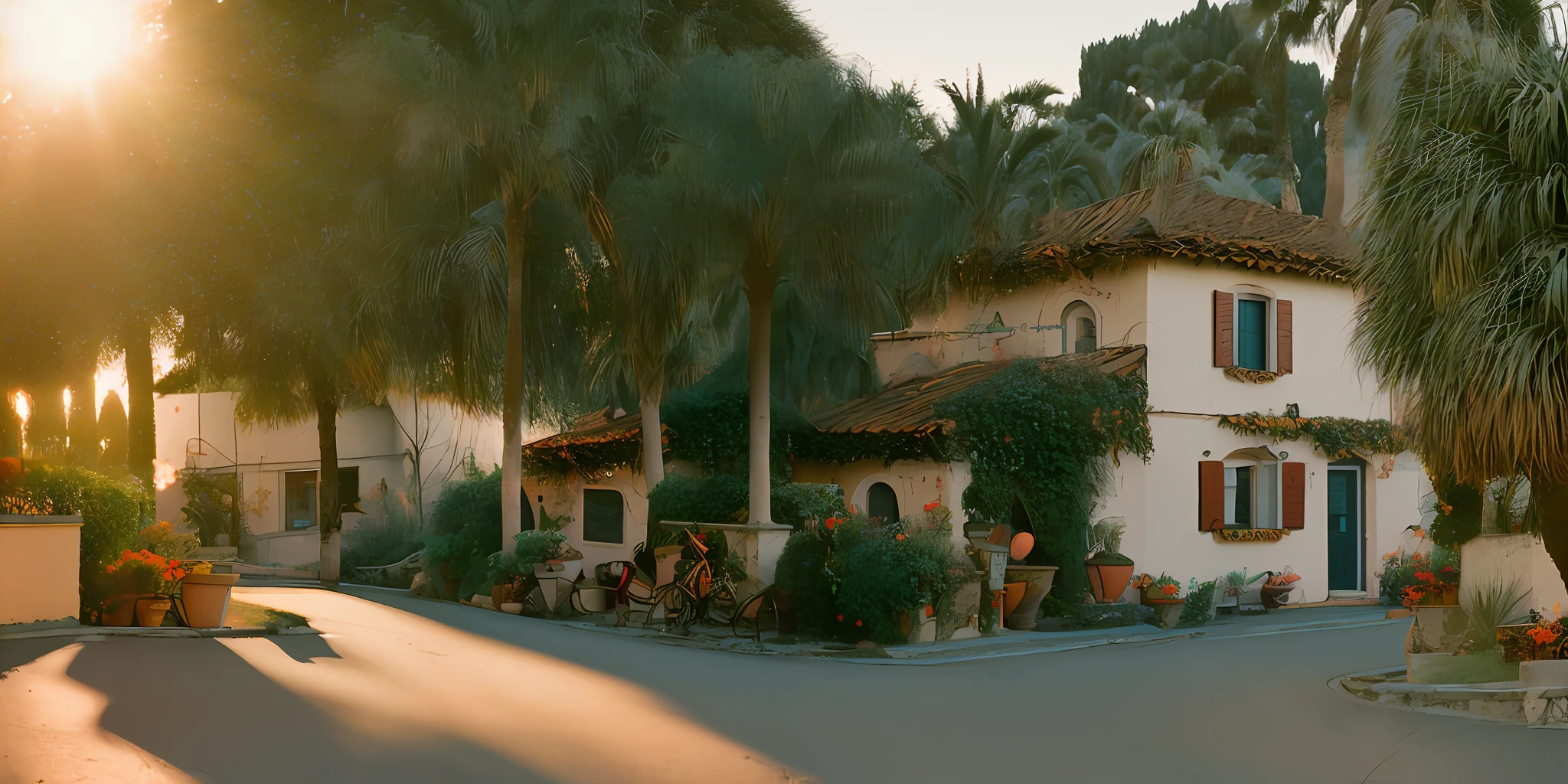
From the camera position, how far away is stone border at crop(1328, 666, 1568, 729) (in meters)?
9.42

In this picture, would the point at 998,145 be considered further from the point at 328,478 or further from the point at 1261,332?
the point at 328,478

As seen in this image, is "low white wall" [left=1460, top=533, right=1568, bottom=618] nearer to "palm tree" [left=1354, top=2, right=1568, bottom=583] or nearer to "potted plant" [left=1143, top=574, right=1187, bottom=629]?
"palm tree" [left=1354, top=2, right=1568, bottom=583]

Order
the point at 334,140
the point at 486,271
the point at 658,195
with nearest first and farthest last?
the point at 658,195 → the point at 334,140 → the point at 486,271

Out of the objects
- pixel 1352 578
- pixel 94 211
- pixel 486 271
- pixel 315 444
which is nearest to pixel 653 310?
pixel 486 271

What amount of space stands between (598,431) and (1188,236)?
37.6 feet

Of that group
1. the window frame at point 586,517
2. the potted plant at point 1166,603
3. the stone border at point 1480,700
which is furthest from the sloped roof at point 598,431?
the stone border at point 1480,700

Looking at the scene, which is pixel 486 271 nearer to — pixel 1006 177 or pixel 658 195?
pixel 658 195

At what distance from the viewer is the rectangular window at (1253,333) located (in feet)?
68.4

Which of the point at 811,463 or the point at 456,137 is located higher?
the point at 456,137

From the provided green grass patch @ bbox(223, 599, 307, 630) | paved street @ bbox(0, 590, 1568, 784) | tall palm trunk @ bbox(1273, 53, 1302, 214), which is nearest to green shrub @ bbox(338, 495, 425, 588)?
green grass patch @ bbox(223, 599, 307, 630)

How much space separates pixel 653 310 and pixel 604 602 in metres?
4.62

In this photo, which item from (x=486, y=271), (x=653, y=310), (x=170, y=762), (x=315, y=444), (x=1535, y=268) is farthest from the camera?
A: (x=315, y=444)

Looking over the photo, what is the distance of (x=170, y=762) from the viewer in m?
7.30

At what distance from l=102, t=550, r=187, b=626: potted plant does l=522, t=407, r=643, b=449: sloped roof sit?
31.8 feet
